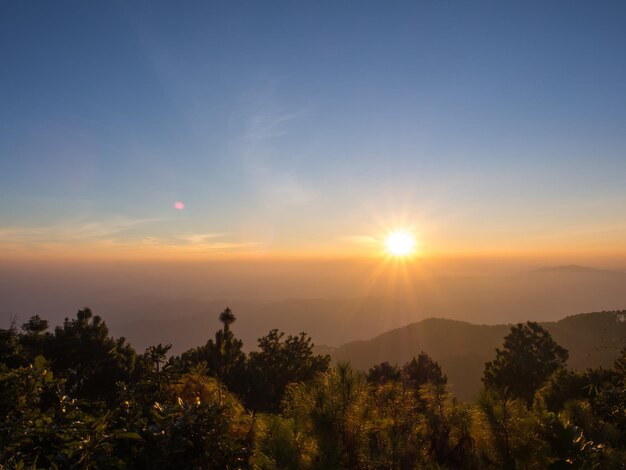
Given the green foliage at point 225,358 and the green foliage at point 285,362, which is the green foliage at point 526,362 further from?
the green foliage at point 225,358

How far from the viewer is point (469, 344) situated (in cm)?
16212

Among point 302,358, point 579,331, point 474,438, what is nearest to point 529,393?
point 302,358

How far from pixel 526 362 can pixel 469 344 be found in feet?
479

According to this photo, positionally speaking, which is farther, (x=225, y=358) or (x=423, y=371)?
(x=423, y=371)

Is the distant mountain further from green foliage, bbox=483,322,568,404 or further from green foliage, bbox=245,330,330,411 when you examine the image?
green foliage, bbox=483,322,568,404

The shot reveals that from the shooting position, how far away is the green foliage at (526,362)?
31.7 m

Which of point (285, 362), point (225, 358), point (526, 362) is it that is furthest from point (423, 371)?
point (225, 358)

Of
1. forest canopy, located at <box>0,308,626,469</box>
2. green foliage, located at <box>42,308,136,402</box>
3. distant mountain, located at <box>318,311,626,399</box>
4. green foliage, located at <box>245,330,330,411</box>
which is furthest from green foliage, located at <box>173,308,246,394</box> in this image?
distant mountain, located at <box>318,311,626,399</box>

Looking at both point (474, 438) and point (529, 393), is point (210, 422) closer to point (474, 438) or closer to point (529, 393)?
point (474, 438)

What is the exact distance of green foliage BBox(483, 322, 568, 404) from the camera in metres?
31.7

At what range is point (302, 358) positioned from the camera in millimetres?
34656

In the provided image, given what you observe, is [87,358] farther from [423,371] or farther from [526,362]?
[526,362]

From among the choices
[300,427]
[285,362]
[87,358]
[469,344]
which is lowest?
[469,344]

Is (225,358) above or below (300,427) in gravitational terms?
below
